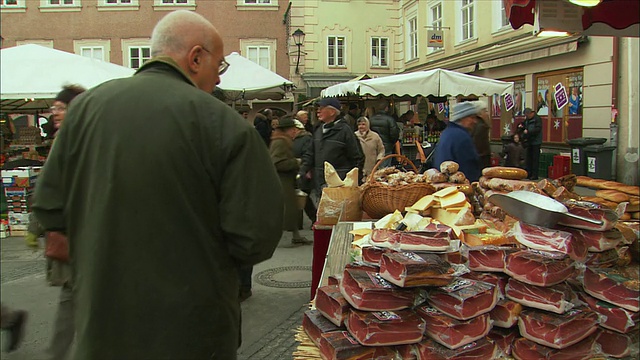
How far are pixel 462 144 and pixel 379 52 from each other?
73.1 ft

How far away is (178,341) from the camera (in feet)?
5.80

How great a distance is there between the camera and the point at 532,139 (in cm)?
1324

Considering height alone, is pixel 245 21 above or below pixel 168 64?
above

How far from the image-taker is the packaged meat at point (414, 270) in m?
2.38

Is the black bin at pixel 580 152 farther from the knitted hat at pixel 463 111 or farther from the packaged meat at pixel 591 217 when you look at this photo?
the packaged meat at pixel 591 217

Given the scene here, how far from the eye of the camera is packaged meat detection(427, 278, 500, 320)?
94.6 inches

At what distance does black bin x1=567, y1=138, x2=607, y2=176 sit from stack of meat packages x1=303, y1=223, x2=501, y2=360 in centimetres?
921

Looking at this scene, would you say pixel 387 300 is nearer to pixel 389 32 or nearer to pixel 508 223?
pixel 508 223

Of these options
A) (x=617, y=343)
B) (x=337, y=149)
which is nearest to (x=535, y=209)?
(x=617, y=343)

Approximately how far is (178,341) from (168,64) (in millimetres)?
981

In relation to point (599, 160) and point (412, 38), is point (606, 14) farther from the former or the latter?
point (412, 38)

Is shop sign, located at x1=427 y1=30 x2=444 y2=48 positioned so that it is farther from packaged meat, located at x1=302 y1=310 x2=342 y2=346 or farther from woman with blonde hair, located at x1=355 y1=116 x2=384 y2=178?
packaged meat, located at x1=302 y1=310 x2=342 y2=346

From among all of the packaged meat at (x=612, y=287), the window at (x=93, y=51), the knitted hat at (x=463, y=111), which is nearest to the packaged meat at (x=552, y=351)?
the packaged meat at (x=612, y=287)

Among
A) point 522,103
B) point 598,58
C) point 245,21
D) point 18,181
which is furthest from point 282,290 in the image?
point 245,21
